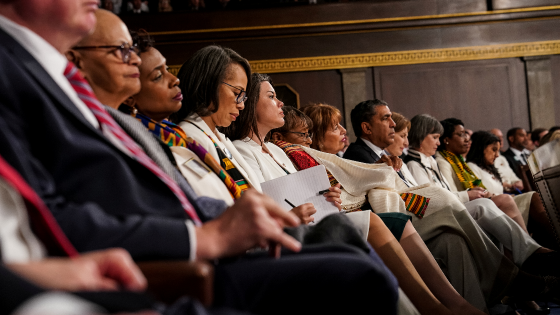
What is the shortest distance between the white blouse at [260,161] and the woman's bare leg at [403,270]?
1.99 feet

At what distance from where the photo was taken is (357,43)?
27.0ft

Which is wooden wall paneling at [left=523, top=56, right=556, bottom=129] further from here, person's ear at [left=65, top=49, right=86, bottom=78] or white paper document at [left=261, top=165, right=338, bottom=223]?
person's ear at [left=65, top=49, right=86, bottom=78]

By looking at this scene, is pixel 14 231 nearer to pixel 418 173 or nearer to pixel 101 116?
pixel 101 116

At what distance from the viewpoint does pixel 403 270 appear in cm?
220

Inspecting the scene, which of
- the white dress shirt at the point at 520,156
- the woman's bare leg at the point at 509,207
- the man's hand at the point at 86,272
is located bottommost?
the white dress shirt at the point at 520,156

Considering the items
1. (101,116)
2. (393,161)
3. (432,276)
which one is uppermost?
(101,116)

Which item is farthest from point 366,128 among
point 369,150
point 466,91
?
point 466,91

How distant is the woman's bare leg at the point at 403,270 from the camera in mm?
2121

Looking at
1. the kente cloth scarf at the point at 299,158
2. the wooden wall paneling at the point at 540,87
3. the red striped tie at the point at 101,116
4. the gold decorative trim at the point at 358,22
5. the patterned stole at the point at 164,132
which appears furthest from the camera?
the wooden wall paneling at the point at 540,87

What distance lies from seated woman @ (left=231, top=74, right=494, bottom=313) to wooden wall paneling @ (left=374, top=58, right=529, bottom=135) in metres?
5.13

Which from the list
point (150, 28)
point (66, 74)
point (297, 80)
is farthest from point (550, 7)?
point (66, 74)

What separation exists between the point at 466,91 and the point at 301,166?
6011 mm

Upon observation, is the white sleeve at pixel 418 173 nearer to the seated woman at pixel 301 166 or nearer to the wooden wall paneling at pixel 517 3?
the seated woman at pixel 301 166

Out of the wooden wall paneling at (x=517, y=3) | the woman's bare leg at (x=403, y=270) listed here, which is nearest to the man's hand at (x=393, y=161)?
the woman's bare leg at (x=403, y=270)
